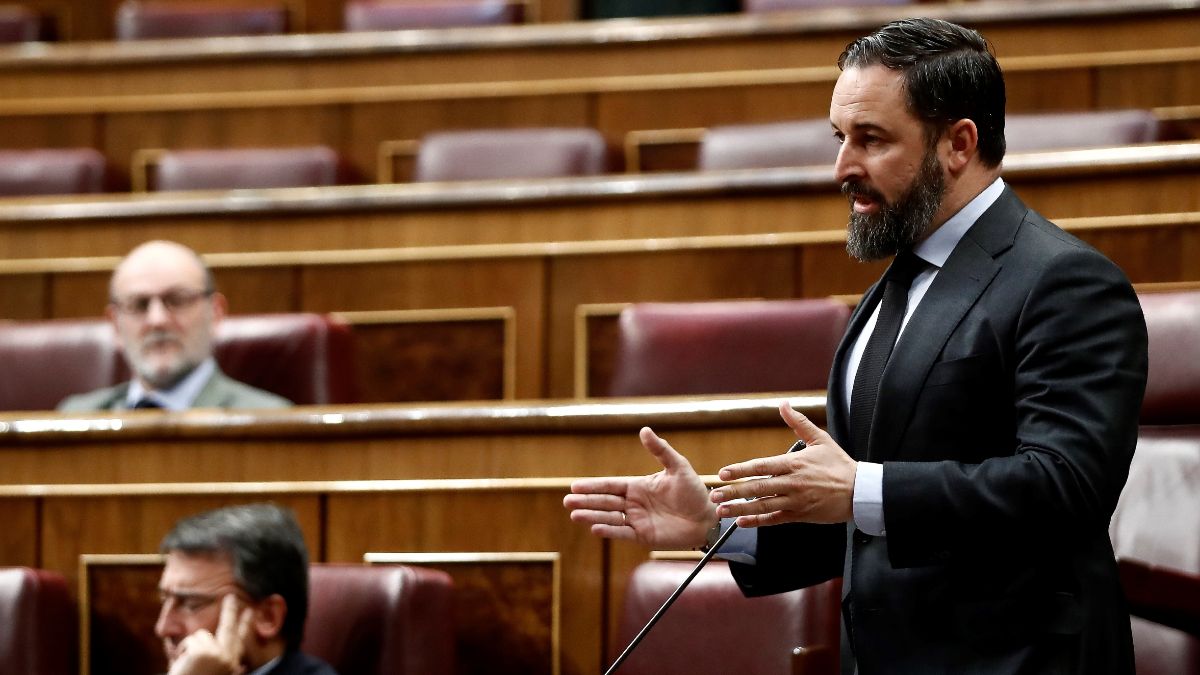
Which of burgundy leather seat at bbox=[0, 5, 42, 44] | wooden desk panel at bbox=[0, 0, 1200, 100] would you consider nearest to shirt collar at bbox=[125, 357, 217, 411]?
wooden desk panel at bbox=[0, 0, 1200, 100]

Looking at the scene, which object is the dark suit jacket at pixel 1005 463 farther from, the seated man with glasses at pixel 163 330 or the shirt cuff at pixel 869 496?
the seated man with glasses at pixel 163 330

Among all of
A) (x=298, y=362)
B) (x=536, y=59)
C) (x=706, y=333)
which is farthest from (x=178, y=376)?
(x=536, y=59)

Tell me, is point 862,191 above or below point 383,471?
above

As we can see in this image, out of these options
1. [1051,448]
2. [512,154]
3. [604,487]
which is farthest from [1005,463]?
[512,154]

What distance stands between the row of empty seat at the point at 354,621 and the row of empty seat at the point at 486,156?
48 cm

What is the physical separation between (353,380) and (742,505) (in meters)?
0.50

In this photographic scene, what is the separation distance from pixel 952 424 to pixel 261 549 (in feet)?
0.98

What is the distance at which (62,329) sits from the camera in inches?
33.9

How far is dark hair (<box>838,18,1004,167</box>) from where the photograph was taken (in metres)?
0.38

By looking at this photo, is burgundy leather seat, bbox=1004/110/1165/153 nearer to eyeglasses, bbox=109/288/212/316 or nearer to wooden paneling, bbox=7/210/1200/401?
wooden paneling, bbox=7/210/1200/401

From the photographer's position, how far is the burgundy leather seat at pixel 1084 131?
2.97ft

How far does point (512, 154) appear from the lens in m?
1.05

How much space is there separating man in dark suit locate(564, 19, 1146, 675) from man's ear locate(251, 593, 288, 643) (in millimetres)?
200

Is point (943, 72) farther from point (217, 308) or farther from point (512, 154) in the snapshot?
point (512, 154)
